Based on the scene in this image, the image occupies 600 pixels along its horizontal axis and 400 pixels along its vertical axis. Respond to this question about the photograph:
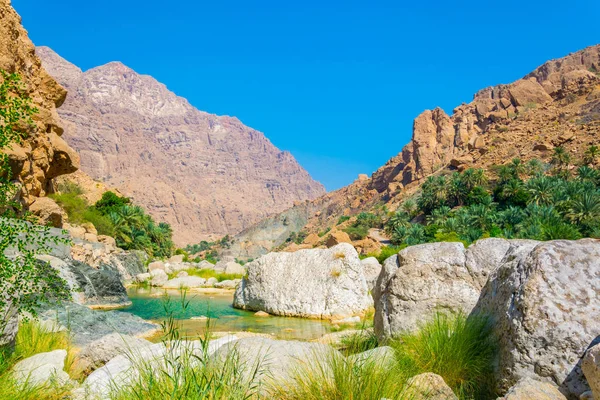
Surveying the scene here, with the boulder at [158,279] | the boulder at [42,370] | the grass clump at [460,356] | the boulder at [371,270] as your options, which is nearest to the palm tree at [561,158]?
the boulder at [371,270]

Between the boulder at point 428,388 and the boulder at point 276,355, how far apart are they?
78 cm

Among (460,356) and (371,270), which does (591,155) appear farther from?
(460,356)

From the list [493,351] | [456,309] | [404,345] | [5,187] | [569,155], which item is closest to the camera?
[493,351]

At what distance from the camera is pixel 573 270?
405cm

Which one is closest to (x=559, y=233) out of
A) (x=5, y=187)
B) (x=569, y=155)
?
(x=5, y=187)

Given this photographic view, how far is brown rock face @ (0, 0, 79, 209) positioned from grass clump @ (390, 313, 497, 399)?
16.7 meters

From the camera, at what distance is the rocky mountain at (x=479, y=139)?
7138 centimetres

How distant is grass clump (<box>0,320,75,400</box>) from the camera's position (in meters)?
4.09

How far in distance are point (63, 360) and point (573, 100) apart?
92.9 meters

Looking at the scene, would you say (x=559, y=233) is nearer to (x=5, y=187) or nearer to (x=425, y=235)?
(x=425, y=235)

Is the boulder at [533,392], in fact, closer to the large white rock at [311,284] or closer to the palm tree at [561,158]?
the large white rock at [311,284]

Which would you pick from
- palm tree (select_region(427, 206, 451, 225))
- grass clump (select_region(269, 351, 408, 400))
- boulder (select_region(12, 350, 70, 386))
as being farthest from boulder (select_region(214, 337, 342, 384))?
palm tree (select_region(427, 206, 451, 225))

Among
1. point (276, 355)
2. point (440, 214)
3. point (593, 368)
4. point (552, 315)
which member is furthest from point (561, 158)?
point (593, 368)

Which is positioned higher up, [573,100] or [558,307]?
[573,100]
